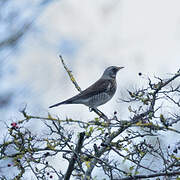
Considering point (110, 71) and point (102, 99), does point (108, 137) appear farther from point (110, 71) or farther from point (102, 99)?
point (110, 71)

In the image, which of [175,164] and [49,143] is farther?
[49,143]

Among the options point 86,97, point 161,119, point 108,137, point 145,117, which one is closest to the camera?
point 161,119

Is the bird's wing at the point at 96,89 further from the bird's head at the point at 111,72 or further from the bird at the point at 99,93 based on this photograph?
the bird's head at the point at 111,72

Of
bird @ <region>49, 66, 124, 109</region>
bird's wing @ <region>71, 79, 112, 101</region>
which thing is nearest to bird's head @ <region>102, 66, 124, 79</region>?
bird @ <region>49, 66, 124, 109</region>

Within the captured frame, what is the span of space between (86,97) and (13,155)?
2672 mm

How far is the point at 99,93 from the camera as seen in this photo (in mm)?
5570

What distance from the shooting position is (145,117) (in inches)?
101

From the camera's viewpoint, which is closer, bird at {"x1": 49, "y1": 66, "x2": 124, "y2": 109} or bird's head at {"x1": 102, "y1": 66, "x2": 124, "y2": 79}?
bird at {"x1": 49, "y1": 66, "x2": 124, "y2": 109}

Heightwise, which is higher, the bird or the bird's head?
the bird's head

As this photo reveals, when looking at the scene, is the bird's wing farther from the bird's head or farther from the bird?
the bird's head

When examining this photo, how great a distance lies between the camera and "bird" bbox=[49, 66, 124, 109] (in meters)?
5.19

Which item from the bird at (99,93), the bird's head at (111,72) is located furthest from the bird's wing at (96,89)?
the bird's head at (111,72)

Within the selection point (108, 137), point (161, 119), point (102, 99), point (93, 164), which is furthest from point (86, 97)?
point (161, 119)

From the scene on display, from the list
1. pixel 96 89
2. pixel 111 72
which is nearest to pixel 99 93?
pixel 96 89
